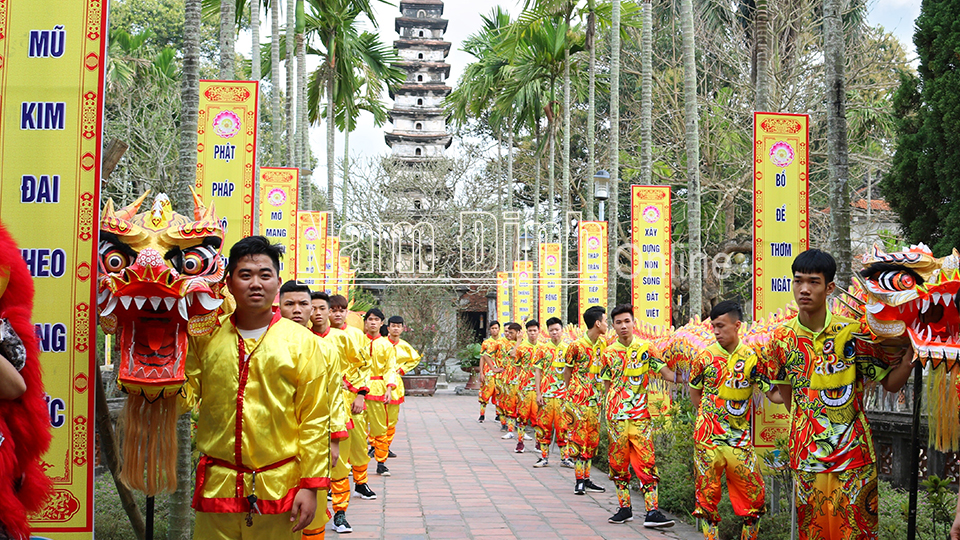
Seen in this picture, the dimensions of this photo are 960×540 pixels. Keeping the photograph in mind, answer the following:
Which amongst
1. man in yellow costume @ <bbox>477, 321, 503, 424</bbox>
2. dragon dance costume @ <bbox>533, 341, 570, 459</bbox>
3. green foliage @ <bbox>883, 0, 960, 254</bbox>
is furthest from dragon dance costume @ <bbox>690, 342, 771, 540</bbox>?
man in yellow costume @ <bbox>477, 321, 503, 424</bbox>

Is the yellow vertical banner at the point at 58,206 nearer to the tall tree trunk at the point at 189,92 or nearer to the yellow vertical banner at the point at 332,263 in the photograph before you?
the tall tree trunk at the point at 189,92

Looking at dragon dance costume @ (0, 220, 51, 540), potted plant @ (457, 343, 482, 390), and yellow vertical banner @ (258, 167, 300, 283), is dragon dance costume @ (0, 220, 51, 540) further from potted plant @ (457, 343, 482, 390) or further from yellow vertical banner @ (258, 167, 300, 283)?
potted plant @ (457, 343, 482, 390)

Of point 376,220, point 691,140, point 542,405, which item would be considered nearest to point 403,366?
point 542,405

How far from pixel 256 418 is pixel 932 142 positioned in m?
9.53

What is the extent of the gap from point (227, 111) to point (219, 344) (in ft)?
17.0

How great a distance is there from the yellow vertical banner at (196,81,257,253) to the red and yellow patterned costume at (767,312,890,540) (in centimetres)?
543

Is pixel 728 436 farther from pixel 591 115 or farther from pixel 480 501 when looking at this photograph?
pixel 591 115

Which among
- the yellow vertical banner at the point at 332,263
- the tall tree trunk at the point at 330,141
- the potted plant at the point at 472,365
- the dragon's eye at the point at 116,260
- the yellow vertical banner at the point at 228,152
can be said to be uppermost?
the tall tree trunk at the point at 330,141

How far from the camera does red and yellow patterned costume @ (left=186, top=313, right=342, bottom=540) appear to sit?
3541mm

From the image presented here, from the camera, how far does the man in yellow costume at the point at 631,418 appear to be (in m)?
7.46

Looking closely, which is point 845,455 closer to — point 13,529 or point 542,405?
point 13,529

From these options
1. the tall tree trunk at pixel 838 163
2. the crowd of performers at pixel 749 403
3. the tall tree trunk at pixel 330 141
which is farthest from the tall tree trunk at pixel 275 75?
the tall tree trunk at pixel 838 163

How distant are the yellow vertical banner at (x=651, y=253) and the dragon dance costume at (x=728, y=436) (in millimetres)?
5532

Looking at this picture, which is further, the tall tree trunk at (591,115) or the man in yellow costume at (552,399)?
the tall tree trunk at (591,115)
